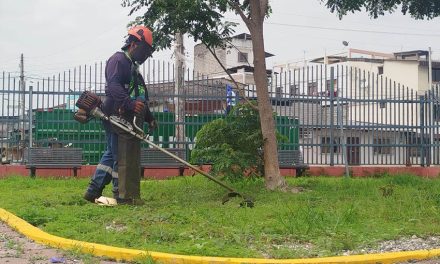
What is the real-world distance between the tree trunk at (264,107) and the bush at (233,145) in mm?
166

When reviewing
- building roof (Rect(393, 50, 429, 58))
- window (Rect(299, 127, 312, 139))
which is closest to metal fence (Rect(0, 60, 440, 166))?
window (Rect(299, 127, 312, 139))

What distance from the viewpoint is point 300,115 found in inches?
543

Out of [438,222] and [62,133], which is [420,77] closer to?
[62,133]

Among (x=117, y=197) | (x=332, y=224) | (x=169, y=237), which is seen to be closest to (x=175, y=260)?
(x=169, y=237)

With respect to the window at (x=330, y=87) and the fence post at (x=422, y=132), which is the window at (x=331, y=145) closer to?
the window at (x=330, y=87)

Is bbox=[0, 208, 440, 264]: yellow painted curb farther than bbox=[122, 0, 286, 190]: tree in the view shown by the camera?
No

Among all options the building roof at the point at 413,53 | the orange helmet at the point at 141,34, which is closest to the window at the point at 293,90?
the orange helmet at the point at 141,34

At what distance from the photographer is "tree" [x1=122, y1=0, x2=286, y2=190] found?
30.6 ft

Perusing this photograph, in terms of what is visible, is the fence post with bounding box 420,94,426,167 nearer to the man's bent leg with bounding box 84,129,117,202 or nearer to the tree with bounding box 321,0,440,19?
the tree with bounding box 321,0,440,19

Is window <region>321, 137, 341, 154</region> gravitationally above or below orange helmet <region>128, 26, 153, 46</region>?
below

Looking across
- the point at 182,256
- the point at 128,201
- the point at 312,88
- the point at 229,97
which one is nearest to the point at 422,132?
the point at 312,88

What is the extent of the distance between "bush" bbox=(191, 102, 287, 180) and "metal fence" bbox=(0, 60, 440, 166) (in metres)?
2.71

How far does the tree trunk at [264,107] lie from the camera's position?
9469 mm

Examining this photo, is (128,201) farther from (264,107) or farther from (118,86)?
(264,107)
